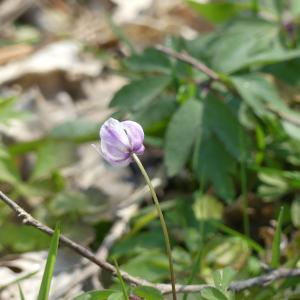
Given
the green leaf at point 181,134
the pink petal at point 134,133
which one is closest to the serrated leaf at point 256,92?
the green leaf at point 181,134

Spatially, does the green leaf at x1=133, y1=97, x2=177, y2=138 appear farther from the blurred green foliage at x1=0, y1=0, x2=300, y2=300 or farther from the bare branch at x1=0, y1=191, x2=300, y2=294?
the bare branch at x1=0, y1=191, x2=300, y2=294

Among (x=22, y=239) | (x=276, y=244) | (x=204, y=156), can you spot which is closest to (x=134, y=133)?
(x=276, y=244)

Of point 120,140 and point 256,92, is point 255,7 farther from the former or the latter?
point 120,140

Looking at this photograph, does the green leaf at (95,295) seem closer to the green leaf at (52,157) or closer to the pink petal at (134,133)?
the pink petal at (134,133)

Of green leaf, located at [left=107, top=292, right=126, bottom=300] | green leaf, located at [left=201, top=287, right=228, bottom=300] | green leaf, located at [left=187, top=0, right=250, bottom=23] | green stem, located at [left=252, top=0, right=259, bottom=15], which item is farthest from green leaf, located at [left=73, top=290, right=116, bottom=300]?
green leaf, located at [left=187, top=0, right=250, bottom=23]

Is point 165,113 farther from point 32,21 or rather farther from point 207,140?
point 32,21

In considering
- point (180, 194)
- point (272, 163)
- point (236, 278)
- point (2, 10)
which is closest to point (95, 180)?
point (180, 194)
